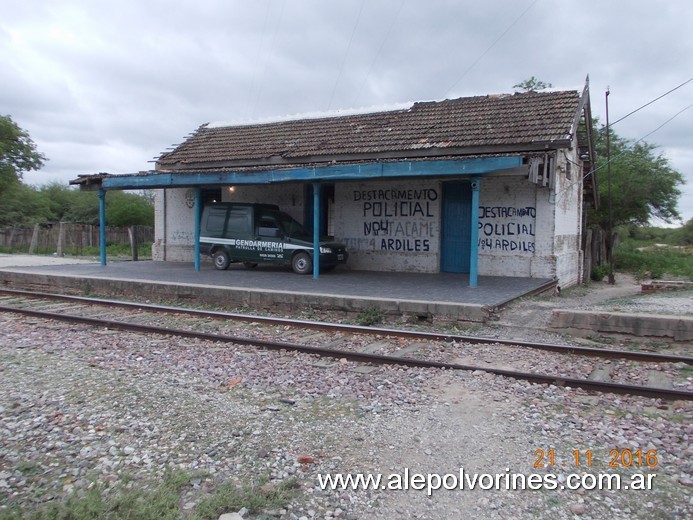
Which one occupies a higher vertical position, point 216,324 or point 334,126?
point 334,126

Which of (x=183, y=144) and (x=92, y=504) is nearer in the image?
(x=92, y=504)

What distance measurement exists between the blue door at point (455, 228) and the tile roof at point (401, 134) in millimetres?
1308

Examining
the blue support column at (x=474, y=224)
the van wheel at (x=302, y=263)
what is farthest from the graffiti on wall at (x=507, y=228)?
the van wheel at (x=302, y=263)

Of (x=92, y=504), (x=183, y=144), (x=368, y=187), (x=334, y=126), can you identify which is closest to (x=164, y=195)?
(x=183, y=144)

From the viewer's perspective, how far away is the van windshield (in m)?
15.3

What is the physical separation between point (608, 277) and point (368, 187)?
994cm

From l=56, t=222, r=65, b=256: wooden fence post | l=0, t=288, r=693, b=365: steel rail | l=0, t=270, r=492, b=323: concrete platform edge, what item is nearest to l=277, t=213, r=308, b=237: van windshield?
l=0, t=270, r=492, b=323: concrete platform edge

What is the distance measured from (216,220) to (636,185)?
64.0 ft

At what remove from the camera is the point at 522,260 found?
46.6 feet

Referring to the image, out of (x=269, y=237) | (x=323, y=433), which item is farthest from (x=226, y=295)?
(x=323, y=433)

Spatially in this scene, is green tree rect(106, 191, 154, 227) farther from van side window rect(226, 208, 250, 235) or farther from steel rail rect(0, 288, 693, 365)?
steel rail rect(0, 288, 693, 365)

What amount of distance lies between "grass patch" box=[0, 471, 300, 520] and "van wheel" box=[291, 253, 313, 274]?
37.0ft

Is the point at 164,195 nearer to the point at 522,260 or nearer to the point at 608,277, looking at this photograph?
the point at 522,260

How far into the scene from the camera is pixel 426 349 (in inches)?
296
